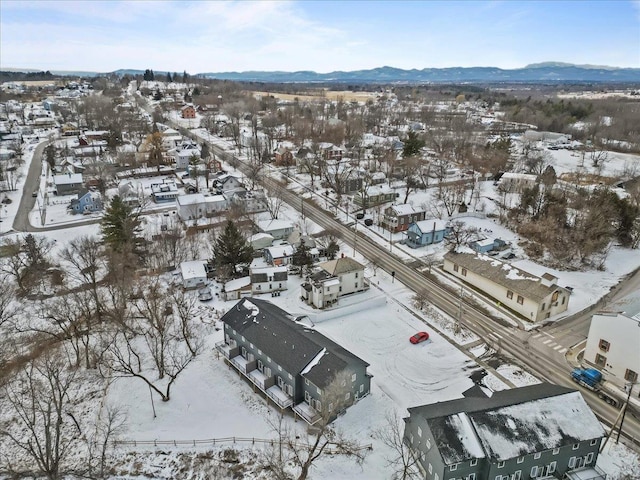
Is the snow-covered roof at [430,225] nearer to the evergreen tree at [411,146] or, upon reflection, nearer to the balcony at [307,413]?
the evergreen tree at [411,146]

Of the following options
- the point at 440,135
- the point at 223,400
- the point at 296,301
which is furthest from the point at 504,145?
the point at 223,400

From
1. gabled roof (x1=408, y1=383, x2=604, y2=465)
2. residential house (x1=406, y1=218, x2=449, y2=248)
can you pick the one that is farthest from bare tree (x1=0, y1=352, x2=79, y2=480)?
residential house (x1=406, y1=218, x2=449, y2=248)

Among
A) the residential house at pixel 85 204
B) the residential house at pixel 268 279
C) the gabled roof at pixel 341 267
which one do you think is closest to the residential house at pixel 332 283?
the gabled roof at pixel 341 267

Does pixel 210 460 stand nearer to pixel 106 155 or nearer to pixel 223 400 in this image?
pixel 223 400

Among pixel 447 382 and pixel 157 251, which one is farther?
pixel 157 251

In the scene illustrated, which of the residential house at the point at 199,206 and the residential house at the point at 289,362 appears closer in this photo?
the residential house at the point at 289,362

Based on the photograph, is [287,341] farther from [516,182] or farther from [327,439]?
[516,182]

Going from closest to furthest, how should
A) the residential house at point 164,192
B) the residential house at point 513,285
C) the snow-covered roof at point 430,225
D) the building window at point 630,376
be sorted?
the building window at point 630,376
the residential house at point 513,285
the snow-covered roof at point 430,225
the residential house at point 164,192

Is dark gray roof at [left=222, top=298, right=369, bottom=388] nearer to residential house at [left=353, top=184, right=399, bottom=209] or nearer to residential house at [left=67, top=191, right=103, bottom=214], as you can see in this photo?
residential house at [left=353, top=184, right=399, bottom=209]
